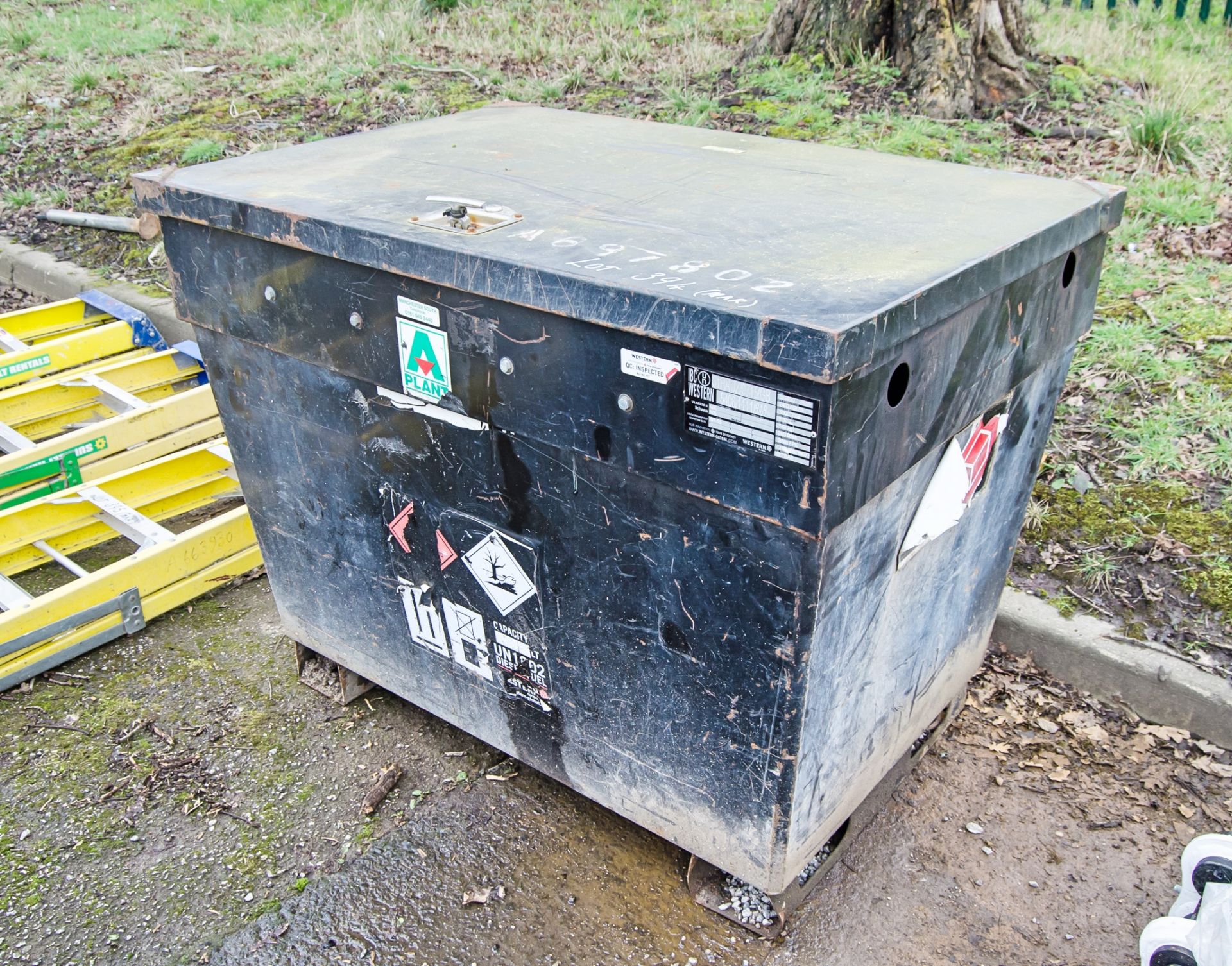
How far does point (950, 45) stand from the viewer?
17.4 ft

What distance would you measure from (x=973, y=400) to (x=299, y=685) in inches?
77.4

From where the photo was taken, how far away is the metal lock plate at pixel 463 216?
173 cm

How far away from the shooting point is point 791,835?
71.4 inches

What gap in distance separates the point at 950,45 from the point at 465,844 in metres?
4.94

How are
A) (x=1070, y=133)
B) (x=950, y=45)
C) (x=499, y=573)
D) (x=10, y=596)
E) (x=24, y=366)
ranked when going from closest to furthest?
(x=499, y=573)
(x=10, y=596)
(x=24, y=366)
(x=1070, y=133)
(x=950, y=45)

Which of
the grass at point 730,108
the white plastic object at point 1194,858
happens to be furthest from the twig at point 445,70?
the white plastic object at point 1194,858

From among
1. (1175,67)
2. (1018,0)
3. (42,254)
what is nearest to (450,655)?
(42,254)

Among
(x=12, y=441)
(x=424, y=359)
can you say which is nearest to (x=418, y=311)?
(x=424, y=359)

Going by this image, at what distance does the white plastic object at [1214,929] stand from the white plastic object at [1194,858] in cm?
7

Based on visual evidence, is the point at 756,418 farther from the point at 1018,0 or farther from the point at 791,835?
the point at 1018,0

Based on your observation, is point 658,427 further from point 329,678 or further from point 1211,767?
point 1211,767

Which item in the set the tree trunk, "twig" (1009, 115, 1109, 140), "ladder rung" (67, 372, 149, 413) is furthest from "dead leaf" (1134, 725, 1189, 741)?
the tree trunk

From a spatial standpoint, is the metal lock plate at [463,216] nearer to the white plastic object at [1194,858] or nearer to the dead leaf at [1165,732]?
the white plastic object at [1194,858]

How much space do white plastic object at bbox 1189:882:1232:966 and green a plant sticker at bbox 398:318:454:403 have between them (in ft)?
5.38
